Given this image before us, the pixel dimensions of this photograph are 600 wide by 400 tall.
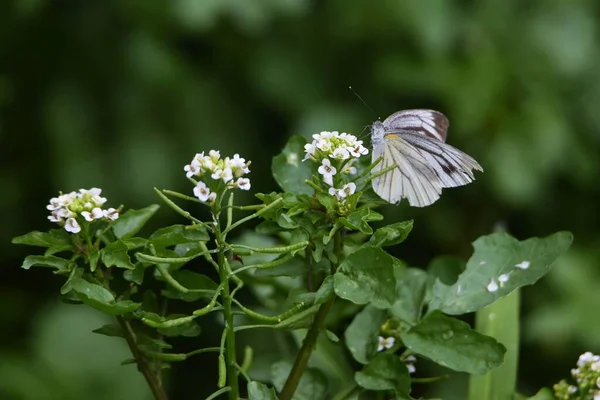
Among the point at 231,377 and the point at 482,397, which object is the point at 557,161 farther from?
the point at 231,377

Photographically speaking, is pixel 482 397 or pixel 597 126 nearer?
pixel 482 397

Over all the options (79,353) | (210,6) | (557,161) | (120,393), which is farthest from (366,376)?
(557,161)

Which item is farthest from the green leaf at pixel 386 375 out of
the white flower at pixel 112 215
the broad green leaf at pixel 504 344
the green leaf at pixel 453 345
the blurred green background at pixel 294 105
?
the blurred green background at pixel 294 105

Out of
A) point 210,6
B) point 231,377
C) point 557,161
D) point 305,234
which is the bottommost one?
point 231,377

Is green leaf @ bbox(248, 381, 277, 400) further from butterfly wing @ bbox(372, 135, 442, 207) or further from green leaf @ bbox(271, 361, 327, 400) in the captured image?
butterfly wing @ bbox(372, 135, 442, 207)

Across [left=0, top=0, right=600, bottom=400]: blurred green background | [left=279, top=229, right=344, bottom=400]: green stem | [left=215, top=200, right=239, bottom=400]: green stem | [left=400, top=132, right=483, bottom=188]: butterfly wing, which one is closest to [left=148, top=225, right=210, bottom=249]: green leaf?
[left=215, top=200, right=239, bottom=400]: green stem

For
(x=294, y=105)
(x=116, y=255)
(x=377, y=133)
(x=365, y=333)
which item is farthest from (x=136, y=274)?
(x=294, y=105)

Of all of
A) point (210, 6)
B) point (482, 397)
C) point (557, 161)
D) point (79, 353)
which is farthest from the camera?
point (557, 161)
